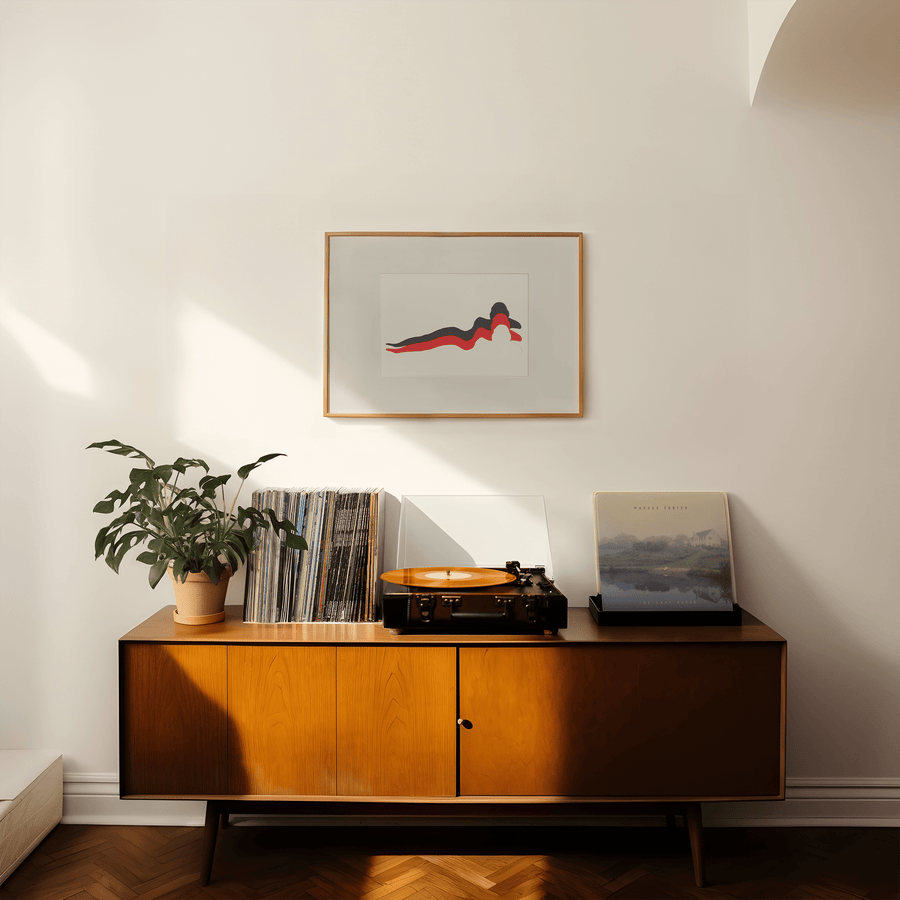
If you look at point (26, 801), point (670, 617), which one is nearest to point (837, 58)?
point (670, 617)

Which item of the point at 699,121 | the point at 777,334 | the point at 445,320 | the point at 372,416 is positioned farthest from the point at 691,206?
the point at 372,416

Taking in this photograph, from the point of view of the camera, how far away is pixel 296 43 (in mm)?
2326

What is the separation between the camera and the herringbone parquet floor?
1970 millimetres

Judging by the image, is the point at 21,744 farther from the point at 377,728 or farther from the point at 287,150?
the point at 287,150

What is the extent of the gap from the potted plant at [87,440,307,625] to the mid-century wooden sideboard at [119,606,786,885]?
0.18m

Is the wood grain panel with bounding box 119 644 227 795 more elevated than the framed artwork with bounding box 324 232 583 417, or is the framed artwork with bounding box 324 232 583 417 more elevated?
the framed artwork with bounding box 324 232 583 417

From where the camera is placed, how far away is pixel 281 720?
1933 millimetres

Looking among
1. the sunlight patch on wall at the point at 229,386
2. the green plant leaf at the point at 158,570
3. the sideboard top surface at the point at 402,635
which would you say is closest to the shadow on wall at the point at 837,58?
the sideboard top surface at the point at 402,635

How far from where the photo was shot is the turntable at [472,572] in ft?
6.32

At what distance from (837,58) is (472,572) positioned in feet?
6.55

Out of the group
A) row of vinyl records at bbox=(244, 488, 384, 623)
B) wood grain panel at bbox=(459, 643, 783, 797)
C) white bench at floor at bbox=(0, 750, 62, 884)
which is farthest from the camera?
row of vinyl records at bbox=(244, 488, 384, 623)

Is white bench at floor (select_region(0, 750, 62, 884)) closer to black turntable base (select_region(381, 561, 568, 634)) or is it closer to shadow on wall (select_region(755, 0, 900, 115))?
black turntable base (select_region(381, 561, 568, 634))

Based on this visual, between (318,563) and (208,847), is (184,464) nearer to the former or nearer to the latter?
(318,563)

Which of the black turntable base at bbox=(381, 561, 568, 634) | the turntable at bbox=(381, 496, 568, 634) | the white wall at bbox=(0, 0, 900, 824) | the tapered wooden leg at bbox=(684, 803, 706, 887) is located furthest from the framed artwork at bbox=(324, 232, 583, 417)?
the tapered wooden leg at bbox=(684, 803, 706, 887)
